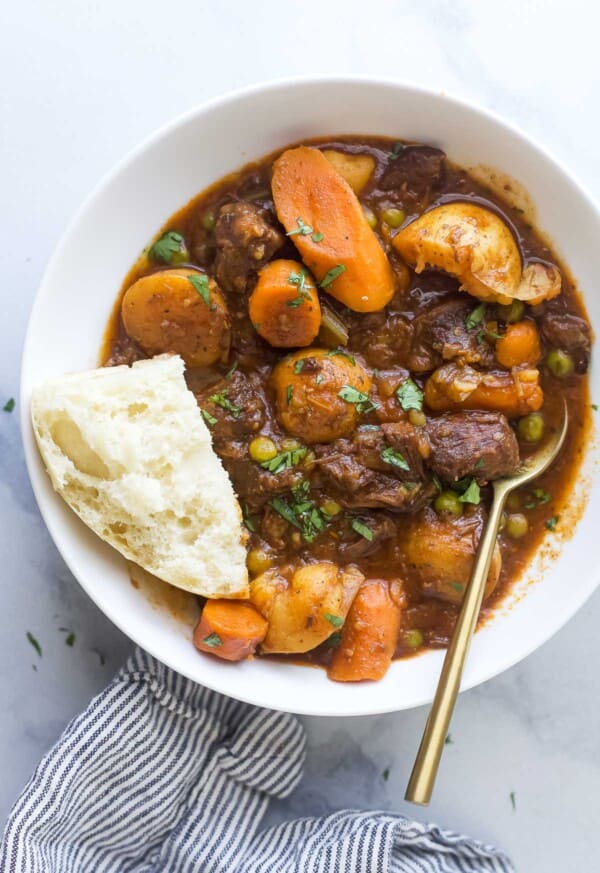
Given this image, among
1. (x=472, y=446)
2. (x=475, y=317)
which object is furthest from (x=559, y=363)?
(x=472, y=446)

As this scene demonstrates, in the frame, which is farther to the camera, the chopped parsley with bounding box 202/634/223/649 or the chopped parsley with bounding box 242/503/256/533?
the chopped parsley with bounding box 242/503/256/533

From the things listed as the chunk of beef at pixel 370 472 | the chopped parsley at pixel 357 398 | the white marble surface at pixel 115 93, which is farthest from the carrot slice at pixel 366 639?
the chopped parsley at pixel 357 398

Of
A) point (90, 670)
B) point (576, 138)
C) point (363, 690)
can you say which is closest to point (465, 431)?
point (363, 690)

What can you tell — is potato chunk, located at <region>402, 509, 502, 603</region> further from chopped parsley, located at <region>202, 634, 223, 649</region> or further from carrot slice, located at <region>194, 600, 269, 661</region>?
chopped parsley, located at <region>202, 634, 223, 649</region>

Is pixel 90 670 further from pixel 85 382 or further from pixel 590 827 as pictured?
pixel 590 827

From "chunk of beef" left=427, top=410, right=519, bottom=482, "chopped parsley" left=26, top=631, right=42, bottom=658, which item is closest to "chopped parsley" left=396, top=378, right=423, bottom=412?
"chunk of beef" left=427, top=410, right=519, bottom=482

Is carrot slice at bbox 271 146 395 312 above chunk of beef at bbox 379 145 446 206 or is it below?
below
